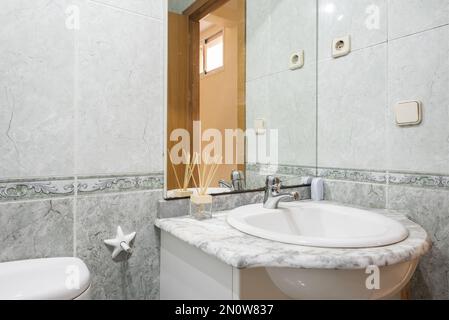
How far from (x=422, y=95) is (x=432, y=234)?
18.8 inches

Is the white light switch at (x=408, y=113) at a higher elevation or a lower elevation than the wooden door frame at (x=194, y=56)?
lower

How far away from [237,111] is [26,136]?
0.76 meters

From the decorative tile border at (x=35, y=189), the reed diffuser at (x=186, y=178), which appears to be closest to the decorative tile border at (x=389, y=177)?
the reed diffuser at (x=186, y=178)

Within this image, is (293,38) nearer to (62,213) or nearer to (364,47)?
(364,47)

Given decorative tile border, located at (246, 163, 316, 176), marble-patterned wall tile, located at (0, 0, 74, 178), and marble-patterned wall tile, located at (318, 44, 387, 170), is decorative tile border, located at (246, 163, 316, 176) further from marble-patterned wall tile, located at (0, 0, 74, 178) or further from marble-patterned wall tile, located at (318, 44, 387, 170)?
marble-patterned wall tile, located at (0, 0, 74, 178)

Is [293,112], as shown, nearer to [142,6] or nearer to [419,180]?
[419,180]

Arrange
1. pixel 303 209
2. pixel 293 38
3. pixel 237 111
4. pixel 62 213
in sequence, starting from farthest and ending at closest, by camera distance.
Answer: pixel 293 38, pixel 237 111, pixel 303 209, pixel 62 213

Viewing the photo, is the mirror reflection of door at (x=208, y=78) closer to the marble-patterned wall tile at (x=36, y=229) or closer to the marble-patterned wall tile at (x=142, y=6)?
the marble-patterned wall tile at (x=142, y=6)

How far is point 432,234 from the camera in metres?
1.01

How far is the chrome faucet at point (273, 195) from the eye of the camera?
3.52ft

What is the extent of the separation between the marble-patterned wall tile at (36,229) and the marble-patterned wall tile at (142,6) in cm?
61

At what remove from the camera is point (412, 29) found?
1.04 m

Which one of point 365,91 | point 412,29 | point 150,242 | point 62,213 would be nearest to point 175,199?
point 150,242

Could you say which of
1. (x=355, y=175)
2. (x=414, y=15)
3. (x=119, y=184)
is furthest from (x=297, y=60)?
(x=119, y=184)
